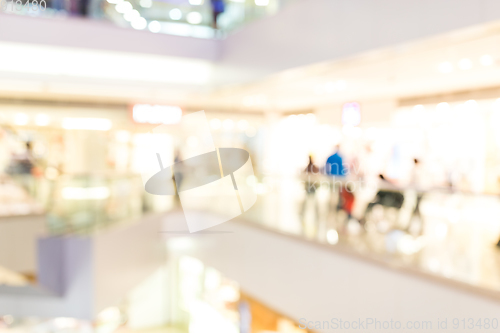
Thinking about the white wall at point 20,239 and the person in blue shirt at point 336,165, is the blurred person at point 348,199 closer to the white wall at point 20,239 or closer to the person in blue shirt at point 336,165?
the person in blue shirt at point 336,165

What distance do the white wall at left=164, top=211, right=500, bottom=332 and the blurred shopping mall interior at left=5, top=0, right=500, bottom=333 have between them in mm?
27

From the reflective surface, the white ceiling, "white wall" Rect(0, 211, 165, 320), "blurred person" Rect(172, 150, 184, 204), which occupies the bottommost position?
"white wall" Rect(0, 211, 165, 320)

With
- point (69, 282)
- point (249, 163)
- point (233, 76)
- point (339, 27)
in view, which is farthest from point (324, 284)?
point (249, 163)

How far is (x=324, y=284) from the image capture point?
21.1 feet

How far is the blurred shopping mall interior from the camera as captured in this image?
18.5 feet

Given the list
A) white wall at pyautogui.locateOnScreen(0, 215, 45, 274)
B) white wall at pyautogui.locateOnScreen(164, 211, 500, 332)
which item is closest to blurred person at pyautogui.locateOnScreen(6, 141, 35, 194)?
white wall at pyautogui.locateOnScreen(0, 215, 45, 274)

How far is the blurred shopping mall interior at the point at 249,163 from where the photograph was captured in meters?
5.64

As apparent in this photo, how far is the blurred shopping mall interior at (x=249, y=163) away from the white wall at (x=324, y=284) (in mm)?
27

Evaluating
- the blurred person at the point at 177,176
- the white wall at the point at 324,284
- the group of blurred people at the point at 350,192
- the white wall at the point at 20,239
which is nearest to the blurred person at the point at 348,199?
the group of blurred people at the point at 350,192

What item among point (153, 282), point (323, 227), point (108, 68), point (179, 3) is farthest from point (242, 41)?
point (153, 282)

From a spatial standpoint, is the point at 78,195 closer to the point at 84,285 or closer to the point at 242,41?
the point at 84,285

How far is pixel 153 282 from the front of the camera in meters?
15.8

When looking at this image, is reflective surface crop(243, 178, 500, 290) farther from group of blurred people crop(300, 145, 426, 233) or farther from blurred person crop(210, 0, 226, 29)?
blurred person crop(210, 0, 226, 29)

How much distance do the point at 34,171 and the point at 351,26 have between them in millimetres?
8120
